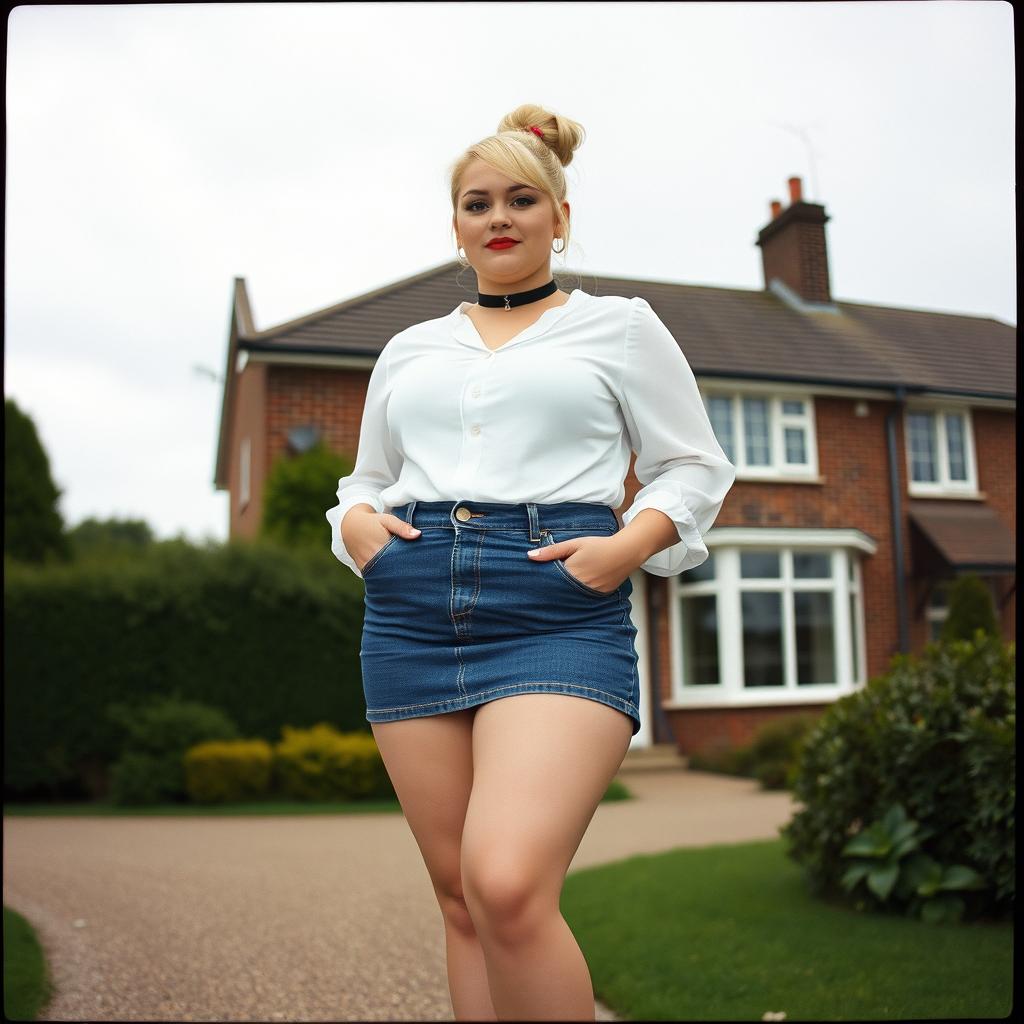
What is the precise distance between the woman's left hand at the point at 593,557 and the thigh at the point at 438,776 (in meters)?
0.30

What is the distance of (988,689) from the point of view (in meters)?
4.82

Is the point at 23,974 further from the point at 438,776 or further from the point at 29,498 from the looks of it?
the point at 29,498

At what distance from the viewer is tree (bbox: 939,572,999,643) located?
37.6ft

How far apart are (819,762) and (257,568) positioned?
7.37 m

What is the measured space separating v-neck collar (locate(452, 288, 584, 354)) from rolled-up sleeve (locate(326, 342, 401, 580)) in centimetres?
17

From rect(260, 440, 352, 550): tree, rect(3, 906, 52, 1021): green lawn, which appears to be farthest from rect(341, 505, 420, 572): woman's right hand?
rect(260, 440, 352, 550): tree

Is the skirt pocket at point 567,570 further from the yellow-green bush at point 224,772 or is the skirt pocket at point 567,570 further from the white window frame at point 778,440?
the white window frame at point 778,440

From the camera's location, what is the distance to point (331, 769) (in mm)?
10555

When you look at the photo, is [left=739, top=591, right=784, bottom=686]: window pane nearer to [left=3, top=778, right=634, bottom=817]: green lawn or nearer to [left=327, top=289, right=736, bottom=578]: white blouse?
[left=3, top=778, right=634, bottom=817]: green lawn

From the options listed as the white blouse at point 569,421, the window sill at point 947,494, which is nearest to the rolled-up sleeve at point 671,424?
the white blouse at point 569,421

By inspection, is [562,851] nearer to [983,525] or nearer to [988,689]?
[988,689]

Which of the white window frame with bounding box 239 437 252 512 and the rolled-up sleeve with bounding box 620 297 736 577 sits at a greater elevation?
the white window frame with bounding box 239 437 252 512

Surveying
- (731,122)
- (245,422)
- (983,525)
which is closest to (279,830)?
(245,422)

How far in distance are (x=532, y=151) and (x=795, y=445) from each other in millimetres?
11774
